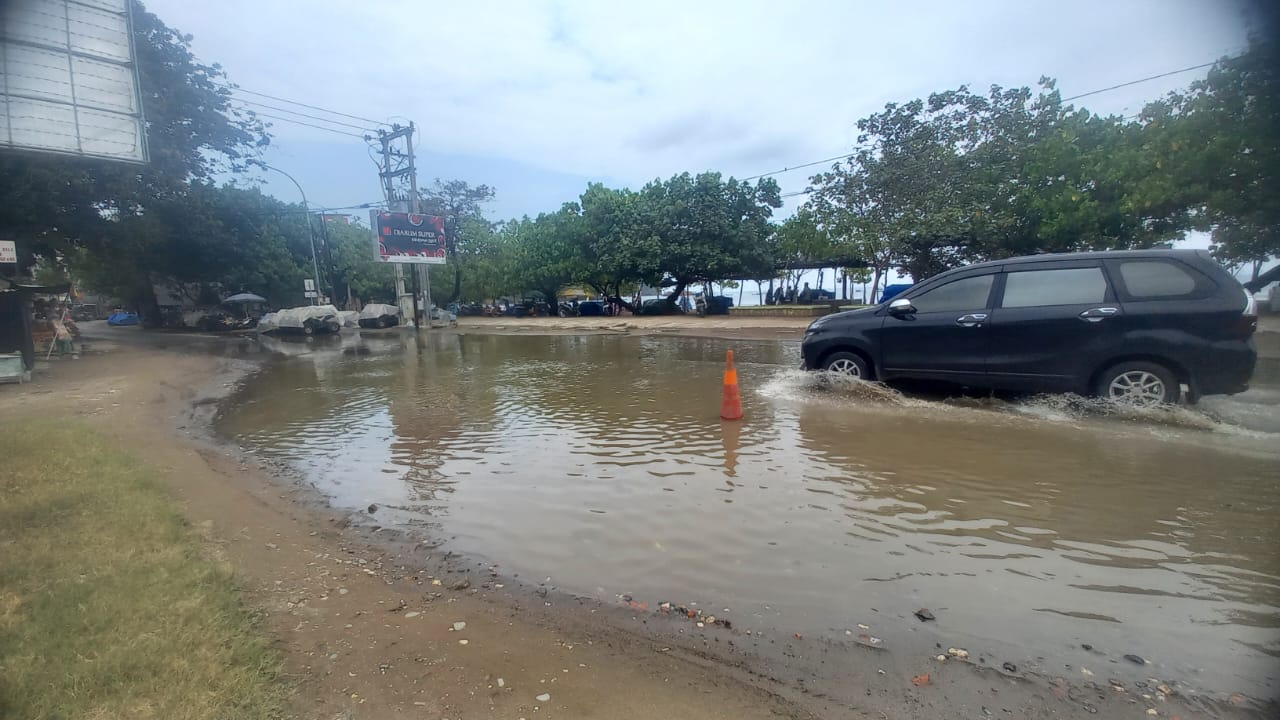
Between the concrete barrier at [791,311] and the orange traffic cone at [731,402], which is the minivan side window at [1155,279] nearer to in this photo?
the orange traffic cone at [731,402]

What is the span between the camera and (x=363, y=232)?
47562 mm

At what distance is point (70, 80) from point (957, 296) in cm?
895

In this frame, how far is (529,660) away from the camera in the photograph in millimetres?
2525

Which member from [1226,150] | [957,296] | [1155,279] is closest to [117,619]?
[957,296]

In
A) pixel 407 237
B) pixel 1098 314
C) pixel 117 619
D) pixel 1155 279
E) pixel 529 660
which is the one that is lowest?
pixel 529 660

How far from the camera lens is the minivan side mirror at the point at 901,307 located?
23.8 ft

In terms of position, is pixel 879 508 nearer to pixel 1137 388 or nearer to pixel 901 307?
pixel 901 307

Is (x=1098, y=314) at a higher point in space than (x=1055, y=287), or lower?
lower

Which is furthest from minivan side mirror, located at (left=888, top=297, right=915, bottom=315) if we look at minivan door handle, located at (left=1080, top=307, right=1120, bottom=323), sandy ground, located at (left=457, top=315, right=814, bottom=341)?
sandy ground, located at (left=457, top=315, right=814, bottom=341)

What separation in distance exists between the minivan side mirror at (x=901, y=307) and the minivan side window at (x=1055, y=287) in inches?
38.5

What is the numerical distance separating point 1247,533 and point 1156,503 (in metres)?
0.52

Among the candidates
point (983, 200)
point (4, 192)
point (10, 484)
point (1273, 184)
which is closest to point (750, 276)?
point (983, 200)

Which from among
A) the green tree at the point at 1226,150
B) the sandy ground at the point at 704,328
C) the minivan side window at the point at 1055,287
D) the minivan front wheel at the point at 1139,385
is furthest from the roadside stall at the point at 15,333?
the green tree at the point at 1226,150

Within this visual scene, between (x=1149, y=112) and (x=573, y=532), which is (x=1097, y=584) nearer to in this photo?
(x=573, y=532)
